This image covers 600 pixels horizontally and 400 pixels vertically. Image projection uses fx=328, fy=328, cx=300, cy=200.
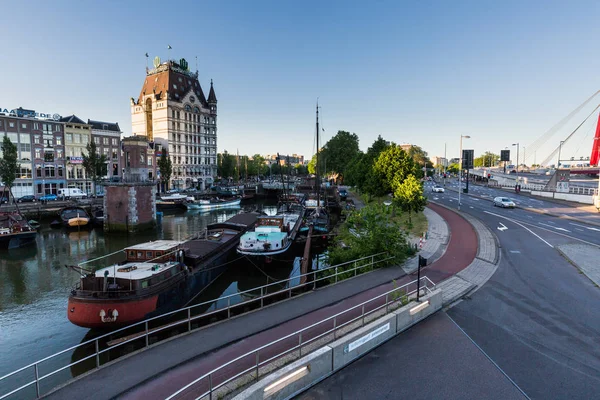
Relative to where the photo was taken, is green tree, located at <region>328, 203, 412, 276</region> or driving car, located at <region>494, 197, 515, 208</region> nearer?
green tree, located at <region>328, 203, 412, 276</region>

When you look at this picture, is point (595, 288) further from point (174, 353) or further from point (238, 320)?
point (174, 353)

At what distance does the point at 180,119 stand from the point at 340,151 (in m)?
52.0

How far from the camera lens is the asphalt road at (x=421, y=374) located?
945 cm

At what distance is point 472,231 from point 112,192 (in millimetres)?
45640

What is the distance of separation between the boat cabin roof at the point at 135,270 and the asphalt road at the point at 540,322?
15.6 m

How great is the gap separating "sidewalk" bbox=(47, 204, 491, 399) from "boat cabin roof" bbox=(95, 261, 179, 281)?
7.46m

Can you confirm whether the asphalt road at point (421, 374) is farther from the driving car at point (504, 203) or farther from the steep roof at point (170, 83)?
the steep roof at point (170, 83)

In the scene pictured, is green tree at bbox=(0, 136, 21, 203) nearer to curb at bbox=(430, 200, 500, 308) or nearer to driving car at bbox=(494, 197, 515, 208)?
curb at bbox=(430, 200, 500, 308)

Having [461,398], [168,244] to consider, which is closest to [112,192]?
[168,244]

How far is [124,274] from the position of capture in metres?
18.0

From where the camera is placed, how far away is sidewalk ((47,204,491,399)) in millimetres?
9195

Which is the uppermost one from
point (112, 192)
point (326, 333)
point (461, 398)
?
point (112, 192)

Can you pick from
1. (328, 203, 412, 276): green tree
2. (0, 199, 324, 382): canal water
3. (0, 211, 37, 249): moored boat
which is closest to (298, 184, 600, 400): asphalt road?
(328, 203, 412, 276): green tree

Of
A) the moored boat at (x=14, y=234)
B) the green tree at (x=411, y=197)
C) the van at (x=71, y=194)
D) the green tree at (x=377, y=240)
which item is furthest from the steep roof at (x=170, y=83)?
the green tree at (x=377, y=240)
